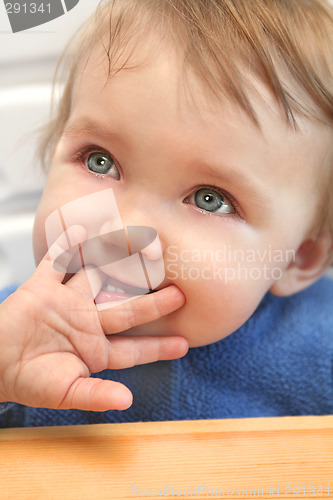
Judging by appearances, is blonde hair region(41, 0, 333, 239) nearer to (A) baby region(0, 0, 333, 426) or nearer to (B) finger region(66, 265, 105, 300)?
(A) baby region(0, 0, 333, 426)

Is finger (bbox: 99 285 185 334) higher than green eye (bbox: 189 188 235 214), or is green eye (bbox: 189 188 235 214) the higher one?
green eye (bbox: 189 188 235 214)

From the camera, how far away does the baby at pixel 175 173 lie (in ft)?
1.46

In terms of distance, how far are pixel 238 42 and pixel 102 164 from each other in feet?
0.53

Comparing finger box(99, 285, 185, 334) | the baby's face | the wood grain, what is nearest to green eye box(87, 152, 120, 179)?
the baby's face

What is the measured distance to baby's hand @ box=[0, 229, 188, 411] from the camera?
0.41m

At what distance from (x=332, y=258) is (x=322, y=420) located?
31 cm

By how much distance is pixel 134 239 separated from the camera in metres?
0.46

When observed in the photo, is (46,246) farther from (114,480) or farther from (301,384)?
(301,384)

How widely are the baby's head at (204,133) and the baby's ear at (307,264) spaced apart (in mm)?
105

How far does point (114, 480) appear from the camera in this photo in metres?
0.35

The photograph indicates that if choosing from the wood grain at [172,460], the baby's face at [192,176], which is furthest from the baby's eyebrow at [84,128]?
the wood grain at [172,460]
